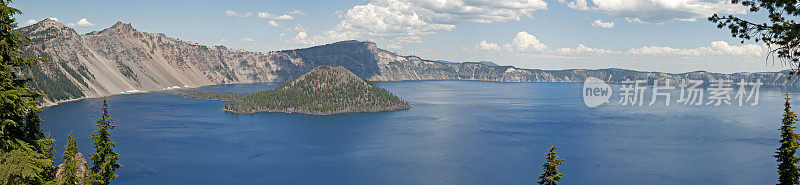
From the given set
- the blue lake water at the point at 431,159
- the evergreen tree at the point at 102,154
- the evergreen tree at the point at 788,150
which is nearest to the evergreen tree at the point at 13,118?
the evergreen tree at the point at 102,154

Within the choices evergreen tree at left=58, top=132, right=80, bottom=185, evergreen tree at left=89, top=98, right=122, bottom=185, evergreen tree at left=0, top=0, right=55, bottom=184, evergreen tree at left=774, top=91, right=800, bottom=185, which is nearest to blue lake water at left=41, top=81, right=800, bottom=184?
evergreen tree at left=89, top=98, right=122, bottom=185

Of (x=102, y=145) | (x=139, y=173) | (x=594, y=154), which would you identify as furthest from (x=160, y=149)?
(x=594, y=154)

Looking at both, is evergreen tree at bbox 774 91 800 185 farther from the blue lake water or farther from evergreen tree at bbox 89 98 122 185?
the blue lake water

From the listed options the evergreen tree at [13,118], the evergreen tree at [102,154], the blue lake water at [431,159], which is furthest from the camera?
the blue lake water at [431,159]

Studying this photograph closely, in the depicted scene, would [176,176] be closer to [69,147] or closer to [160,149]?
[160,149]

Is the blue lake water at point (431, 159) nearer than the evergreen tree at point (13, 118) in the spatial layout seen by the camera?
No

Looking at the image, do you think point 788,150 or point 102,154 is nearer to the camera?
point 788,150

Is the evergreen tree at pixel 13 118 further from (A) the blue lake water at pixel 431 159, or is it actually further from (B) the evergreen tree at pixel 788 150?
(A) the blue lake water at pixel 431 159

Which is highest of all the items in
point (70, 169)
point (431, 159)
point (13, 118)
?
point (13, 118)

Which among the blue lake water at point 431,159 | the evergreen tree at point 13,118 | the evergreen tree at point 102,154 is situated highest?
the evergreen tree at point 13,118

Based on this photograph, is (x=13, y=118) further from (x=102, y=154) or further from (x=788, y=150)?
(x=788, y=150)

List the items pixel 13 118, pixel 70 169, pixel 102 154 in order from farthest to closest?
pixel 102 154 → pixel 70 169 → pixel 13 118

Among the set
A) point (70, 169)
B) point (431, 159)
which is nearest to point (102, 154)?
point (70, 169)
